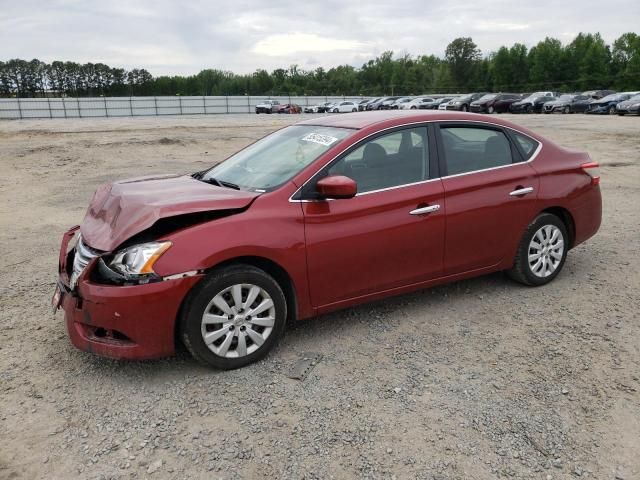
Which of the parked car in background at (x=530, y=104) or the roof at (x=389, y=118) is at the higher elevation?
the roof at (x=389, y=118)

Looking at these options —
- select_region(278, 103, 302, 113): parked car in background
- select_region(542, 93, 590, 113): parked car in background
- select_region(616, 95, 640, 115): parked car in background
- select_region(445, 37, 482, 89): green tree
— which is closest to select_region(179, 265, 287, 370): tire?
select_region(616, 95, 640, 115): parked car in background

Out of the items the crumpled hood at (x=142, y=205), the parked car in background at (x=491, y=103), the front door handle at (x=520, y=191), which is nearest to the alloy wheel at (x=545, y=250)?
the front door handle at (x=520, y=191)

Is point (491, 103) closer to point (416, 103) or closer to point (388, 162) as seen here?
point (416, 103)

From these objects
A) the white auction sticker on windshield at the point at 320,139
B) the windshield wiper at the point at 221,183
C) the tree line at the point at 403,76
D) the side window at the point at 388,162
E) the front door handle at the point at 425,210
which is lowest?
the front door handle at the point at 425,210

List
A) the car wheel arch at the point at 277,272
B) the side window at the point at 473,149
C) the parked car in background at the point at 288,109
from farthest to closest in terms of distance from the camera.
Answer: the parked car in background at the point at 288,109 → the side window at the point at 473,149 → the car wheel arch at the point at 277,272

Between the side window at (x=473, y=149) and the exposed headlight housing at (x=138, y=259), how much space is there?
236 cm

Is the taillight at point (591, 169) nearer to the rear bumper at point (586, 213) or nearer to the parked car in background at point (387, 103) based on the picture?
the rear bumper at point (586, 213)

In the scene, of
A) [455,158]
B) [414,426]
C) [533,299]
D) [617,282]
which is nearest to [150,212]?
[414,426]

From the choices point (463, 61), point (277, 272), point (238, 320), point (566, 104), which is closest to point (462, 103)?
point (566, 104)

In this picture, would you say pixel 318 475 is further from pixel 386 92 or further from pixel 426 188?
pixel 386 92

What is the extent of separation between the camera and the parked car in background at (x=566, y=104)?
39781 mm

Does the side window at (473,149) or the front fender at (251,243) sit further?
the side window at (473,149)

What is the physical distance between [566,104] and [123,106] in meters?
42.9

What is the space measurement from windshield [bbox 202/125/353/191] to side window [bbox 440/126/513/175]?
0.89 meters
